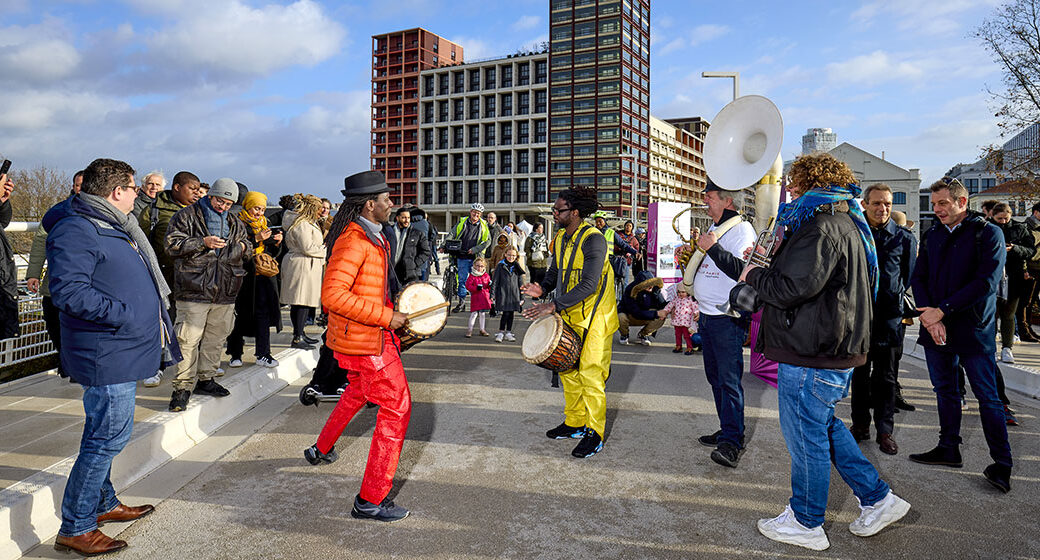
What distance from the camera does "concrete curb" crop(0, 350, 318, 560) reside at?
121 inches

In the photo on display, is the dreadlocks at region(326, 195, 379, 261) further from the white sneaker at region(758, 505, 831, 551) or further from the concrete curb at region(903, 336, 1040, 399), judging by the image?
the concrete curb at region(903, 336, 1040, 399)

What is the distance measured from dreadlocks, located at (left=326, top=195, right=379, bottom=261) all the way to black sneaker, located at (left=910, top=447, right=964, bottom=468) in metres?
4.15

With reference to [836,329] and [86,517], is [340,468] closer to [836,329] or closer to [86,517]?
[86,517]

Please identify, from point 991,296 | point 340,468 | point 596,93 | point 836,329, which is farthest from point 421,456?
point 596,93

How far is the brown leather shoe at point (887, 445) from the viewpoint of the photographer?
4.55m

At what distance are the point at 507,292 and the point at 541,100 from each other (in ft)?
253

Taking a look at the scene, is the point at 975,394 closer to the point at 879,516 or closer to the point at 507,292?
the point at 879,516

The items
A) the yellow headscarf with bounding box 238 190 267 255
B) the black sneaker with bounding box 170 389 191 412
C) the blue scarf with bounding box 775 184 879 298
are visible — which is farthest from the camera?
the yellow headscarf with bounding box 238 190 267 255

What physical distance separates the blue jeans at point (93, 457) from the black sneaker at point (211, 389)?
2284 mm

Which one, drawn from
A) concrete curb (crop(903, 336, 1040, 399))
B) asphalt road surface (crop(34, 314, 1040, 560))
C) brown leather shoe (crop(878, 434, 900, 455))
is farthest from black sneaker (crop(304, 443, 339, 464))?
concrete curb (crop(903, 336, 1040, 399))

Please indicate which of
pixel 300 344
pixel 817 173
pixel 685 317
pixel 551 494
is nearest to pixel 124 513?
pixel 551 494

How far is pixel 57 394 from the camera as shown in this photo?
5.32m

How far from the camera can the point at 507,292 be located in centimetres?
995

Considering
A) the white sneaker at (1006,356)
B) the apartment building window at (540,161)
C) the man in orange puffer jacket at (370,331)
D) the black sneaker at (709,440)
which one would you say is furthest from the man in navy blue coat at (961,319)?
the apartment building window at (540,161)
